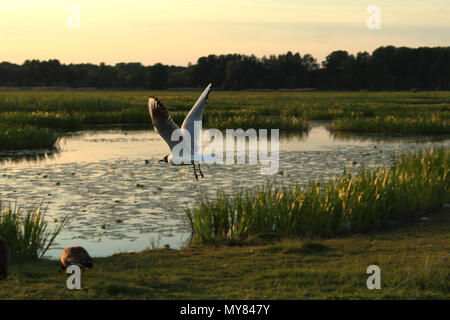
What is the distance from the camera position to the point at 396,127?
4044 centimetres

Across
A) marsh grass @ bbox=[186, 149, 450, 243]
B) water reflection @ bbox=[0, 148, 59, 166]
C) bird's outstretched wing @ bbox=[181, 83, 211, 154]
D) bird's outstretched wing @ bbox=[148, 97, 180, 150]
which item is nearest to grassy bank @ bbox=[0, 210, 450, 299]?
marsh grass @ bbox=[186, 149, 450, 243]

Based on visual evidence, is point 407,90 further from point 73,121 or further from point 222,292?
point 222,292

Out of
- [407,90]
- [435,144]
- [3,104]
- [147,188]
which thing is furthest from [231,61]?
[147,188]

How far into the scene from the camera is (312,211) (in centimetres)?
1267

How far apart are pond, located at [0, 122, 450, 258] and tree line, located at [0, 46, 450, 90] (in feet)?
350

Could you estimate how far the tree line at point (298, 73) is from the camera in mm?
140625

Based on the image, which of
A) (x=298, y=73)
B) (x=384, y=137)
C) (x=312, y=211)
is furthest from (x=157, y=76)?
(x=312, y=211)

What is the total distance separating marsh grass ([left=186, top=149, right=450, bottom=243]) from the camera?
12375 millimetres

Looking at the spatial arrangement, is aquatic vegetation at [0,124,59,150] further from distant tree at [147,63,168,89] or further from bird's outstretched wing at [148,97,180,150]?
distant tree at [147,63,168,89]

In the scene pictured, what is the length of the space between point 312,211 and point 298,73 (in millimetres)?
138489

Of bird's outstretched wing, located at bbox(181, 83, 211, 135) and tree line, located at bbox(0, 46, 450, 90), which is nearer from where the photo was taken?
bird's outstretched wing, located at bbox(181, 83, 211, 135)

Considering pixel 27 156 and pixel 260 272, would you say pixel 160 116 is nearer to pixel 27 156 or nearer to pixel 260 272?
pixel 260 272

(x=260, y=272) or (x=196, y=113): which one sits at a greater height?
(x=196, y=113)

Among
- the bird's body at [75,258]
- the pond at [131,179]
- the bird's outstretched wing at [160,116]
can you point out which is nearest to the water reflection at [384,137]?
the pond at [131,179]
